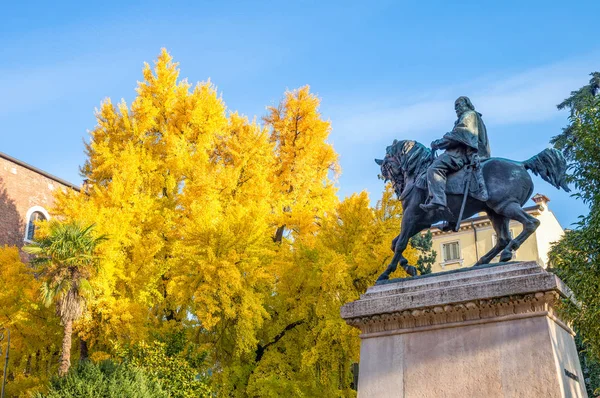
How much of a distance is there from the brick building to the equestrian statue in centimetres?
3054

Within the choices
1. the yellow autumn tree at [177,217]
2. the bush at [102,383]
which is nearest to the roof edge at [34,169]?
the yellow autumn tree at [177,217]

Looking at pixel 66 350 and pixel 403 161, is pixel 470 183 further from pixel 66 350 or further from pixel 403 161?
pixel 66 350

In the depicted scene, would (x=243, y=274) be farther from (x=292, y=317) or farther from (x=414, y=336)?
(x=414, y=336)

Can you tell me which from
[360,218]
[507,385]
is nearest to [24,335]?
[360,218]

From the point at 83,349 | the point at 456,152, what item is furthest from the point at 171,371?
the point at 456,152

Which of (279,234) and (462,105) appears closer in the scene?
(462,105)

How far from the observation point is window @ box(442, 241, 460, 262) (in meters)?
47.2

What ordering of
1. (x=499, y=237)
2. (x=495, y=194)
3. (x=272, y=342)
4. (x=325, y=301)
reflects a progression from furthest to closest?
(x=272, y=342) → (x=325, y=301) → (x=499, y=237) → (x=495, y=194)

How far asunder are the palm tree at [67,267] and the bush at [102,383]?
10.8 ft

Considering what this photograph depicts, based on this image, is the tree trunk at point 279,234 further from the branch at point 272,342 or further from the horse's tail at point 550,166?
the horse's tail at point 550,166

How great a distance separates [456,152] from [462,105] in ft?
3.32

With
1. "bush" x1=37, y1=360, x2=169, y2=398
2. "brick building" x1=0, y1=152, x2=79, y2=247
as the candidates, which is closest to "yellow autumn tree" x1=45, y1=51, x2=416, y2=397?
"bush" x1=37, y1=360, x2=169, y2=398

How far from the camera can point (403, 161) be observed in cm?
1073

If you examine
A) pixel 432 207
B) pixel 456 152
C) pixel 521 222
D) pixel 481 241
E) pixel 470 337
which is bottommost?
pixel 470 337
